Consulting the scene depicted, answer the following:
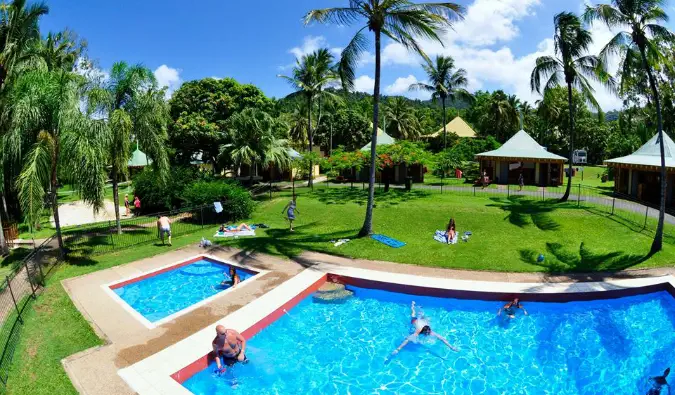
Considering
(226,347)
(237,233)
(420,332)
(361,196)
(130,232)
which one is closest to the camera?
(226,347)

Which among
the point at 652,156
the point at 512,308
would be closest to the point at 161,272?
the point at 512,308

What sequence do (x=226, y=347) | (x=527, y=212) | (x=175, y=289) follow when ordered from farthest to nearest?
(x=527, y=212), (x=175, y=289), (x=226, y=347)

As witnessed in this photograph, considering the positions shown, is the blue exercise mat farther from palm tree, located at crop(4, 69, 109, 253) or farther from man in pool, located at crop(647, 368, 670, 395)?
palm tree, located at crop(4, 69, 109, 253)

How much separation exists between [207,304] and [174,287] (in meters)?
3.44

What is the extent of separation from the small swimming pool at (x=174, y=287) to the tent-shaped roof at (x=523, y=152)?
28.4 metres

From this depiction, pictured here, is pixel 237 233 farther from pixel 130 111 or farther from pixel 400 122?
pixel 400 122

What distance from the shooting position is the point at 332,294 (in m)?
13.0

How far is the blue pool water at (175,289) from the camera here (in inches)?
501

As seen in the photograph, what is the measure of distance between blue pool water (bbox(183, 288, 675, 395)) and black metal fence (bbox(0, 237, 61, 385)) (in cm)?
418

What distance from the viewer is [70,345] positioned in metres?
9.26

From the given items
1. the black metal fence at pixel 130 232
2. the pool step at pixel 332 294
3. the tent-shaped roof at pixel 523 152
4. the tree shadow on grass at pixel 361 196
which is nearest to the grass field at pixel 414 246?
the black metal fence at pixel 130 232

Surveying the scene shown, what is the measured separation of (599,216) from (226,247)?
18.4 meters

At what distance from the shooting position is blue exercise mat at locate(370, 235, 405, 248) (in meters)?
17.1

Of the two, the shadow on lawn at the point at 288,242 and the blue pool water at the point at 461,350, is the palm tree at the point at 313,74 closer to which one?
the shadow on lawn at the point at 288,242
